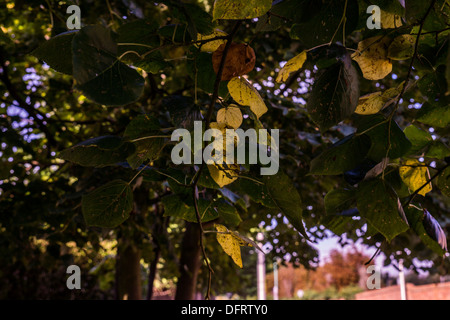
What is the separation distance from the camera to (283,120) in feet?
8.97

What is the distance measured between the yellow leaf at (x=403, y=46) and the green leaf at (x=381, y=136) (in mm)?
105

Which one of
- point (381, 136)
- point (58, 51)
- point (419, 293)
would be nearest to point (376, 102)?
point (381, 136)

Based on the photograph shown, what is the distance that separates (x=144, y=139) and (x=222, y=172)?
0.16m

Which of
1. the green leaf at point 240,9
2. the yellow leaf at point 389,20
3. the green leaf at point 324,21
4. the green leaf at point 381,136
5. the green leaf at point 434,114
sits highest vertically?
the yellow leaf at point 389,20

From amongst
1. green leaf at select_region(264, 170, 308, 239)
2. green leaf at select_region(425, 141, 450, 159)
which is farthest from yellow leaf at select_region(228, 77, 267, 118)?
green leaf at select_region(425, 141, 450, 159)

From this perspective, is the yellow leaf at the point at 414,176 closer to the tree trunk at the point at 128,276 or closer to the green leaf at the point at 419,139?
the green leaf at the point at 419,139

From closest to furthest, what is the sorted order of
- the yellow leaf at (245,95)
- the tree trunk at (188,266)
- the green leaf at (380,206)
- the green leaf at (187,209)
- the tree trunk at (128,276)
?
the green leaf at (380,206), the yellow leaf at (245,95), the green leaf at (187,209), the tree trunk at (188,266), the tree trunk at (128,276)

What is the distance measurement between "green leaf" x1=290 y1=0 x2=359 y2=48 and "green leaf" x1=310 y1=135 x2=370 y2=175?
6.6 inches

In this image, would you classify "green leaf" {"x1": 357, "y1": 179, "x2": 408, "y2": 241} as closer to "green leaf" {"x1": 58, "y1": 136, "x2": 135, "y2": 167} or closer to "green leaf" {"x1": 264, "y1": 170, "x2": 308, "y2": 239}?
"green leaf" {"x1": 264, "y1": 170, "x2": 308, "y2": 239}

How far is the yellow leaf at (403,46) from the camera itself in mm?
648

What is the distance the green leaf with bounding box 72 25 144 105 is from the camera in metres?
0.50

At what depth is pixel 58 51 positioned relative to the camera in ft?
2.08

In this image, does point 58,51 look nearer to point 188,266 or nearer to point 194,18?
point 194,18

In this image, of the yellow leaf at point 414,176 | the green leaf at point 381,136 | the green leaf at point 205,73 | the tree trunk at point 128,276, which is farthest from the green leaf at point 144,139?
the tree trunk at point 128,276
